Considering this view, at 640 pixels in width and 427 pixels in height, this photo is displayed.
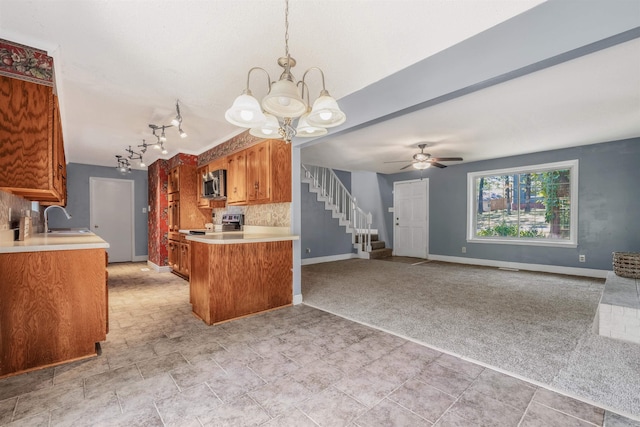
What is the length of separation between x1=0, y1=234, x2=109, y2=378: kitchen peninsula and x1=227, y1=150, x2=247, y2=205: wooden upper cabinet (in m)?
2.16

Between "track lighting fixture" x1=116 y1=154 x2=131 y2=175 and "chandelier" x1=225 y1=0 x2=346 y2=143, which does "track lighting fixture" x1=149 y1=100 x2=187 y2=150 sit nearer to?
"chandelier" x1=225 y1=0 x2=346 y2=143

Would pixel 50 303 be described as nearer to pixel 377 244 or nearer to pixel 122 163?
pixel 122 163

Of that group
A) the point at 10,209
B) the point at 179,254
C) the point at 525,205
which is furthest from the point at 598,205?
the point at 10,209

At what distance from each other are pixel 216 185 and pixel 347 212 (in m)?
4.38

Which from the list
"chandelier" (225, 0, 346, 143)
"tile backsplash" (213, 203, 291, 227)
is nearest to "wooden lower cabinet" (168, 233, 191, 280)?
"tile backsplash" (213, 203, 291, 227)

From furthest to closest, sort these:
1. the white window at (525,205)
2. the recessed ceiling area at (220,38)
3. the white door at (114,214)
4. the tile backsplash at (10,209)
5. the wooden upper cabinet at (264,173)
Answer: the white door at (114,214), the white window at (525,205), the wooden upper cabinet at (264,173), the tile backsplash at (10,209), the recessed ceiling area at (220,38)

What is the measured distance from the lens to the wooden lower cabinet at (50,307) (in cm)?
207

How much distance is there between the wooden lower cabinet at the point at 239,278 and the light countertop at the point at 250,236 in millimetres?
75

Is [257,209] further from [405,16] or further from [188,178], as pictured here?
[405,16]

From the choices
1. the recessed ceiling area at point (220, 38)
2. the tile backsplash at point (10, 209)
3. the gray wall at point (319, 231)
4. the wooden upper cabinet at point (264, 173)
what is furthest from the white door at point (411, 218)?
the tile backsplash at point (10, 209)

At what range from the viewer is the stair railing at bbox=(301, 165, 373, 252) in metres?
7.78

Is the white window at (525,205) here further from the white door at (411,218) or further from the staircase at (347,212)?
the staircase at (347,212)

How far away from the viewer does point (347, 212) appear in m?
8.41

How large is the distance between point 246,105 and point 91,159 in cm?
681
